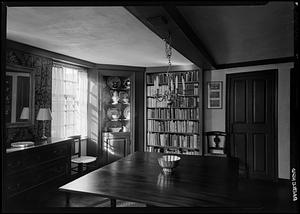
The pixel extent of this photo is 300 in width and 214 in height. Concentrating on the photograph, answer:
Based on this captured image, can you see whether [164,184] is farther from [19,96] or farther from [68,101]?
[68,101]

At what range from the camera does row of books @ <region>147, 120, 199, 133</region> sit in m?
4.89

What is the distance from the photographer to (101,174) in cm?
208

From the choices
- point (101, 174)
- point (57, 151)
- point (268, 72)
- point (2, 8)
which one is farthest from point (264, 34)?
point (57, 151)

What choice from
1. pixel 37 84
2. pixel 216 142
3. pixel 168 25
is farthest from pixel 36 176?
pixel 216 142

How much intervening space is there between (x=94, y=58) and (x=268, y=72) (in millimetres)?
3289

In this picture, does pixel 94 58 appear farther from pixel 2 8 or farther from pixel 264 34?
pixel 2 8

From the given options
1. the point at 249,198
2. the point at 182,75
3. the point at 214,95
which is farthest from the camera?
the point at 182,75

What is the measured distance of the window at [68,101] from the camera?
4055 millimetres

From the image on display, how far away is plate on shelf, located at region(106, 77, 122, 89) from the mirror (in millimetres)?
1807

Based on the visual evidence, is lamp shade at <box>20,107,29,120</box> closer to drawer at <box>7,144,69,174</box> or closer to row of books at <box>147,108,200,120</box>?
drawer at <box>7,144,69,174</box>

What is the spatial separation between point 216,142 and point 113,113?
2.30 metres

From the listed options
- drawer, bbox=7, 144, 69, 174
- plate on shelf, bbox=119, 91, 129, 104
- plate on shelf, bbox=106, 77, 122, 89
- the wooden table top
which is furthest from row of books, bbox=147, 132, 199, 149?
the wooden table top

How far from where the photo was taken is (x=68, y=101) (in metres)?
4.36

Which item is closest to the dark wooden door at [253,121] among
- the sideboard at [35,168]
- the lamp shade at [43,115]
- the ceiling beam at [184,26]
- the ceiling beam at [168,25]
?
the ceiling beam at [184,26]
